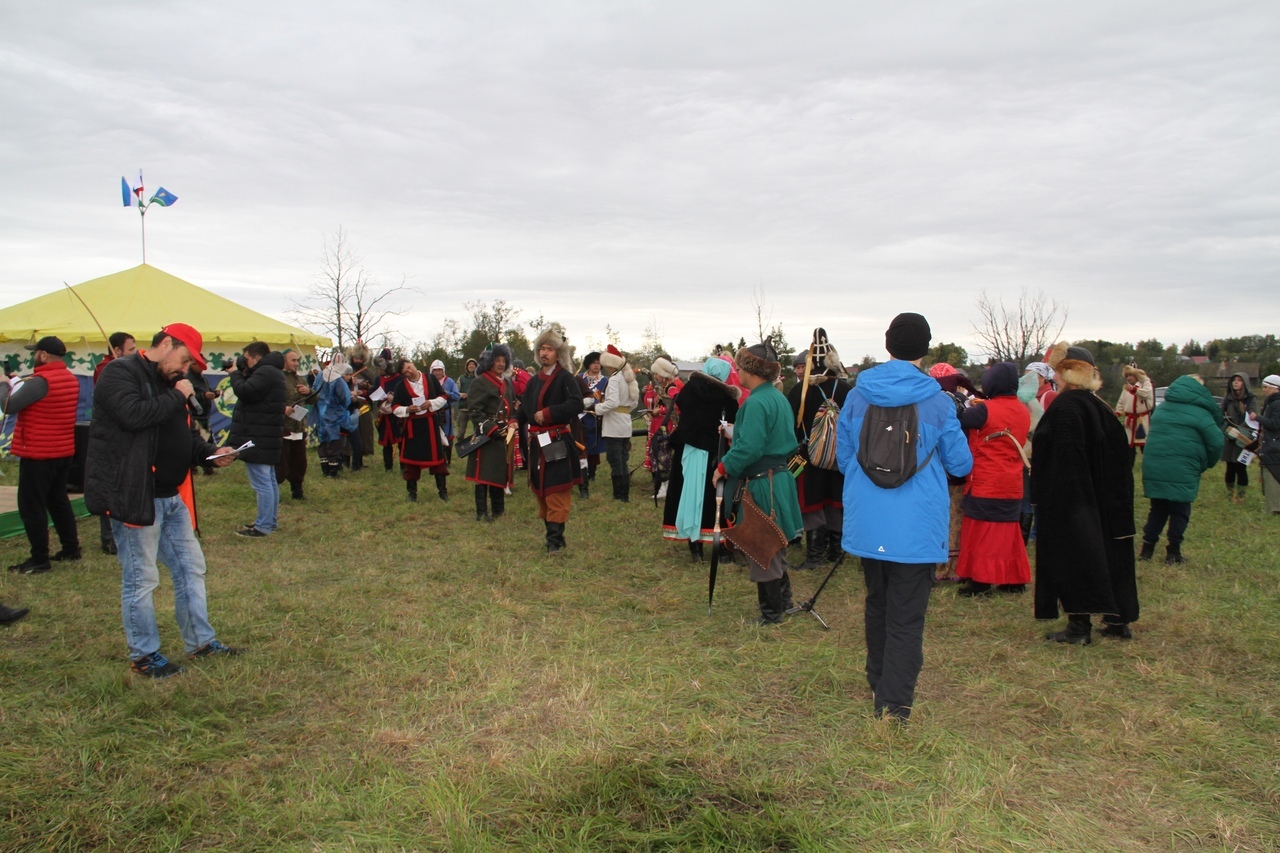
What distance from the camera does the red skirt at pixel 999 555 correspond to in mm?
6227

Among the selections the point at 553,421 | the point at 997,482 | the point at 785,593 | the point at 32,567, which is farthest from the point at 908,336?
the point at 32,567

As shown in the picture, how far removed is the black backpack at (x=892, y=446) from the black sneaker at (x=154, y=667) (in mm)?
3698

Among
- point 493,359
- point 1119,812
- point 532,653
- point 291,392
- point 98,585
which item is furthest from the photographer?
point 291,392

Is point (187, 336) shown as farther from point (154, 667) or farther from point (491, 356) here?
point (491, 356)

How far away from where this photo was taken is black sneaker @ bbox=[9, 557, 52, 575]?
21.7 ft

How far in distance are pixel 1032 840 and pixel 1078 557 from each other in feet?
8.19

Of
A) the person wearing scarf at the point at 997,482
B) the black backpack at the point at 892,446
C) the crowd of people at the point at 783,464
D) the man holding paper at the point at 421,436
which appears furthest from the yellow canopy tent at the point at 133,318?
the black backpack at the point at 892,446

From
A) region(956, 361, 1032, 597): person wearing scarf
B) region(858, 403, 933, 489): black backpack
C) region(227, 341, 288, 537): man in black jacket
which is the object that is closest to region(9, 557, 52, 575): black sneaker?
region(227, 341, 288, 537): man in black jacket

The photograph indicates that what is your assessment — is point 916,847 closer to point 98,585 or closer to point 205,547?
point 98,585

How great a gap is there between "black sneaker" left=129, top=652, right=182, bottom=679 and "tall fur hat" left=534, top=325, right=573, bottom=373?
3.92 m

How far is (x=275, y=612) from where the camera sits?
224 inches

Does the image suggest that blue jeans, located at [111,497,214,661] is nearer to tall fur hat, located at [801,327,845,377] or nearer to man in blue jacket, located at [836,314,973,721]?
man in blue jacket, located at [836,314,973,721]

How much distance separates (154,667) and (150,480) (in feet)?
3.40

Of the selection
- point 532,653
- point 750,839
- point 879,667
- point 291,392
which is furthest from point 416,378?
point 750,839
